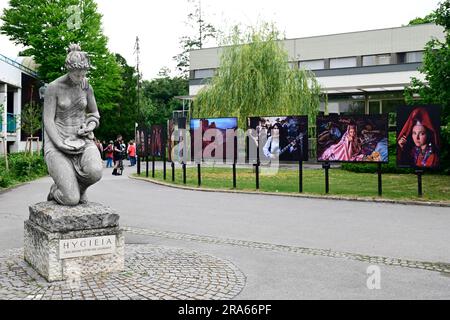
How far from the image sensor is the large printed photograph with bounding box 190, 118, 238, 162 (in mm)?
18719

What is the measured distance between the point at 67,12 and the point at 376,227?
98.5ft

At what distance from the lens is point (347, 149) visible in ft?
51.1

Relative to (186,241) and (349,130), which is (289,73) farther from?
(186,241)

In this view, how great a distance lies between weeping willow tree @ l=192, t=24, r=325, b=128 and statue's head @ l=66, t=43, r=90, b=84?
17.9m

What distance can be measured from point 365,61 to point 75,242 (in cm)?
3884

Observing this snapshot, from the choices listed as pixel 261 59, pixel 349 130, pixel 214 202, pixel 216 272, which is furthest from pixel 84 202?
pixel 261 59

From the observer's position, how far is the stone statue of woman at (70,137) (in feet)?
19.9

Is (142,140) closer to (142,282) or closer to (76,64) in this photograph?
(76,64)

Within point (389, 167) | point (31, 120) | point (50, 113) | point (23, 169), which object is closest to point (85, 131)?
point (50, 113)

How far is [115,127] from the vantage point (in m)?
42.7

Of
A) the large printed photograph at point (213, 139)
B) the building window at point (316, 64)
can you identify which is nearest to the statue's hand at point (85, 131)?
the large printed photograph at point (213, 139)

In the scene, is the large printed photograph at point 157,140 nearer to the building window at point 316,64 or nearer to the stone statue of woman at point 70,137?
the stone statue of woman at point 70,137
